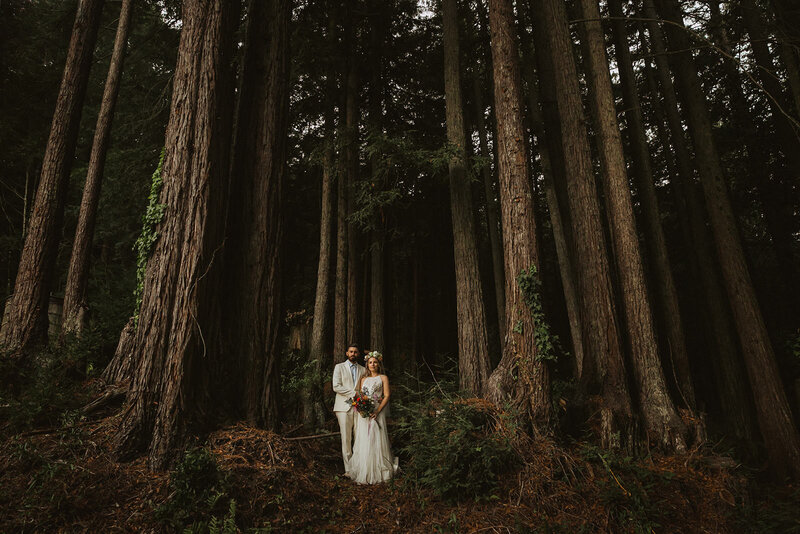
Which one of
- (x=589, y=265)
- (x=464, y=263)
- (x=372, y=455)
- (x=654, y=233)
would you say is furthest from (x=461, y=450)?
(x=654, y=233)

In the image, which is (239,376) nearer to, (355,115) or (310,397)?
(310,397)

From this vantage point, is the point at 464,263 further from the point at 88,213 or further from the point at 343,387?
the point at 88,213

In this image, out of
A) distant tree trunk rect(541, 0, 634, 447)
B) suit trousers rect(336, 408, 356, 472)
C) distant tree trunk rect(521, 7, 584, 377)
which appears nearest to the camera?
distant tree trunk rect(541, 0, 634, 447)

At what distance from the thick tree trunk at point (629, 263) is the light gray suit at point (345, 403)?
463cm

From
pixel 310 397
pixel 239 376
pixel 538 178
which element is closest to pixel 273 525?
pixel 239 376

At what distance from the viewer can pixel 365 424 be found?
6184 mm

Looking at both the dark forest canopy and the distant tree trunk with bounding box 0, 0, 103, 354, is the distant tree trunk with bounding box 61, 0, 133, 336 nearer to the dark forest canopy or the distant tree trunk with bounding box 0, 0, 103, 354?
the dark forest canopy

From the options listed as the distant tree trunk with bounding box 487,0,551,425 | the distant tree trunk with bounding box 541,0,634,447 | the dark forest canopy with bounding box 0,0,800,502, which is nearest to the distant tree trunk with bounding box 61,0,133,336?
the dark forest canopy with bounding box 0,0,800,502

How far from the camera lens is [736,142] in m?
12.1

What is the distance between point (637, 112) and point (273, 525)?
11.7 m

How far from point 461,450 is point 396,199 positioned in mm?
6908

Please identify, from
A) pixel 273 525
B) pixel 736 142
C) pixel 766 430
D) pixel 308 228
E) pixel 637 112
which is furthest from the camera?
pixel 308 228

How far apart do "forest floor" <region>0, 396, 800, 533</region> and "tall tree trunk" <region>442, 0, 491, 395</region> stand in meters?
2.40

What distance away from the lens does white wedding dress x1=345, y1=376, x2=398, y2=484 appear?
19.3 ft
